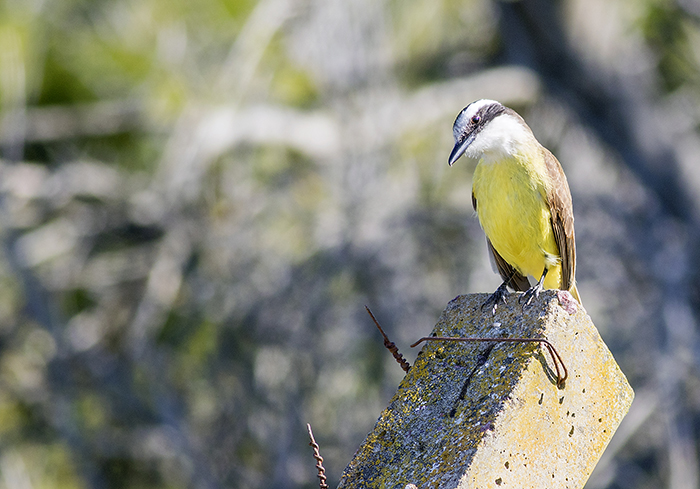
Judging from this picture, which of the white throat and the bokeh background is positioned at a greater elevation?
the bokeh background

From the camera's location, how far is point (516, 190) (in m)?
3.24

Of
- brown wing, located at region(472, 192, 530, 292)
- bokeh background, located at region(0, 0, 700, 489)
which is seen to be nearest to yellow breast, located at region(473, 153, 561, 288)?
brown wing, located at region(472, 192, 530, 292)

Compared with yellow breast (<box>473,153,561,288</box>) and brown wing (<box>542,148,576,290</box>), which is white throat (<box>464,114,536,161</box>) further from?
brown wing (<box>542,148,576,290</box>)

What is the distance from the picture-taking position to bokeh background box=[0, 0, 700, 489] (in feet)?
28.2

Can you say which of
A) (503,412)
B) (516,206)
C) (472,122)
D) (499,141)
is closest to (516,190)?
(516,206)

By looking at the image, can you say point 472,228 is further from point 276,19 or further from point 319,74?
point 276,19

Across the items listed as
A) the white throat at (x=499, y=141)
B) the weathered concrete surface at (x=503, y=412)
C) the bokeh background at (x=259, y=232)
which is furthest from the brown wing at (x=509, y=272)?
the bokeh background at (x=259, y=232)

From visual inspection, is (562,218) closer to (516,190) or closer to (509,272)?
(516,190)

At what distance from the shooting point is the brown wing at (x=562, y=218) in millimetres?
3291

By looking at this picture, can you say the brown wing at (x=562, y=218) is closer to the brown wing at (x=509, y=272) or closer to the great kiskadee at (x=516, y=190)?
the great kiskadee at (x=516, y=190)

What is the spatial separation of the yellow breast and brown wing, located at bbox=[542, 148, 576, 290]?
0.03 m

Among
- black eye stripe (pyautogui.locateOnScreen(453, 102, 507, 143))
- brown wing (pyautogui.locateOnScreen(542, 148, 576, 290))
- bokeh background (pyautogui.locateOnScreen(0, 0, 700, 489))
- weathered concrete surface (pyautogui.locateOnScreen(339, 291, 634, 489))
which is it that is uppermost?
bokeh background (pyautogui.locateOnScreen(0, 0, 700, 489))

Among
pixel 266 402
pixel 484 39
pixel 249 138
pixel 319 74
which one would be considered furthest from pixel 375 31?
pixel 266 402

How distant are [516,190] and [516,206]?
0.07 metres
